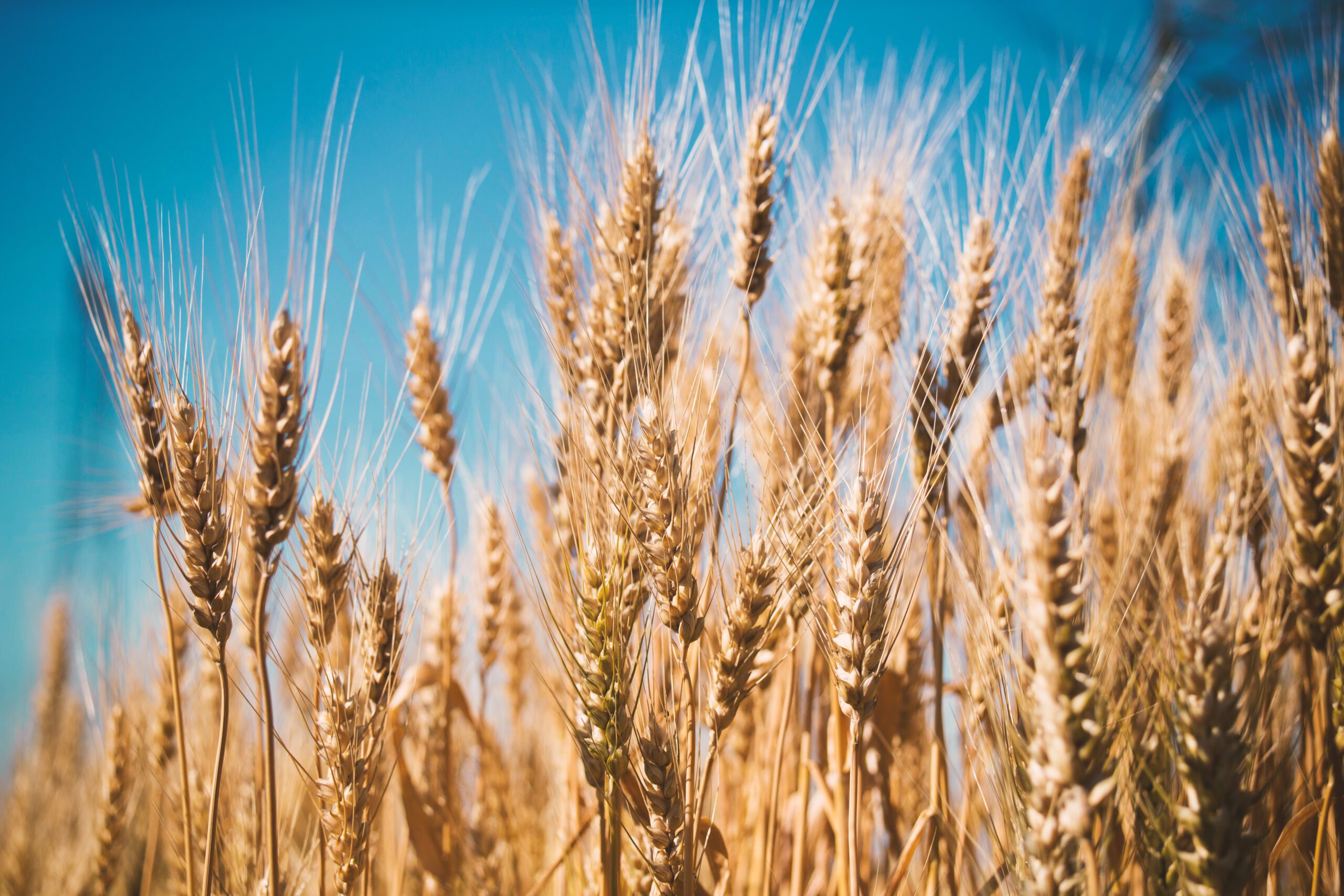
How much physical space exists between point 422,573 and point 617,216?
2.58 ft

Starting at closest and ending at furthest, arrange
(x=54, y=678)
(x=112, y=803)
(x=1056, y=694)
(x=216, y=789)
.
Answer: (x=1056, y=694) < (x=216, y=789) < (x=112, y=803) < (x=54, y=678)

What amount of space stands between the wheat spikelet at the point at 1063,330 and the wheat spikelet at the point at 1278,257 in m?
0.37

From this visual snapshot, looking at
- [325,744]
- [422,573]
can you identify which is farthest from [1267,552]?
[325,744]

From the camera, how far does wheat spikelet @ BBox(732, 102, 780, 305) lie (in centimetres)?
146

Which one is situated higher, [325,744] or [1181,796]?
[325,744]

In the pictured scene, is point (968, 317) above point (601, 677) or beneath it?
above

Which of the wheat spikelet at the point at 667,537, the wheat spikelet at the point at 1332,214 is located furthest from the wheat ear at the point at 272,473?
the wheat spikelet at the point at 1332,214

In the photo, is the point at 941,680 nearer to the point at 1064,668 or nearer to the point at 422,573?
the point at 1064,668

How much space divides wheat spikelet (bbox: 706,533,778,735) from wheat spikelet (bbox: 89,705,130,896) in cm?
161

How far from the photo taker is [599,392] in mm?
1353

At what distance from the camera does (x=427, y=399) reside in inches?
61.6

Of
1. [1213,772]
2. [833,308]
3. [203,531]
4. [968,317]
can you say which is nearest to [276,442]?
[203,531]

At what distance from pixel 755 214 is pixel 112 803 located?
2059mm

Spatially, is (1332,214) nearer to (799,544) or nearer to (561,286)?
(799,544)
